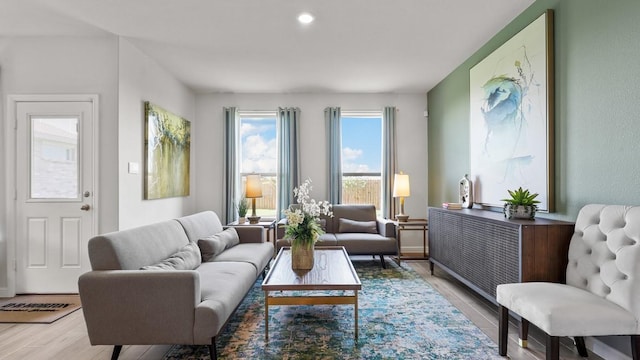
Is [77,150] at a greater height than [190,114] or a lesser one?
lesser

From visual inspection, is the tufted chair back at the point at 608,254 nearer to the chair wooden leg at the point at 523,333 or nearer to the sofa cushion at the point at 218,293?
the chair wooden leg at the point at 523,333

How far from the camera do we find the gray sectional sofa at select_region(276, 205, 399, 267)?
4.52 m

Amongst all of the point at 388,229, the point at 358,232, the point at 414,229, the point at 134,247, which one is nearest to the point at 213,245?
the point at 134,247

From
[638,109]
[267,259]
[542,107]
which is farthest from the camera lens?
[267,259]

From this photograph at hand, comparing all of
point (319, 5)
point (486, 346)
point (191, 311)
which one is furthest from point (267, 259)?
point (319, 5)

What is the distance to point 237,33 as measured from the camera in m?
3.48

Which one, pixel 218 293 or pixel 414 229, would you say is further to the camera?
pixel 414 229

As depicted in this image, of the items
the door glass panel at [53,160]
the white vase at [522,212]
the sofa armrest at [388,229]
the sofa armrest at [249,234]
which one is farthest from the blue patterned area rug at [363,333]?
the door glass panel at [53,160]

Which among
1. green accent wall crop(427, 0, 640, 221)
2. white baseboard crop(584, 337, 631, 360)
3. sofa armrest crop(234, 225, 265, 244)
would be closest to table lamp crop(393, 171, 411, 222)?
sofa armrest crop(234, 225, 265, 244)

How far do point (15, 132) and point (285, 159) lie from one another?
335cm

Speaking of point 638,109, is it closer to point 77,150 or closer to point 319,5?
point 319,5

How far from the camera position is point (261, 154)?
19.2 feet

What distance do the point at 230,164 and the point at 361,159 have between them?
2221mm

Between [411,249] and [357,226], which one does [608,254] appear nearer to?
[357,226]
